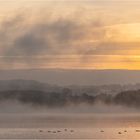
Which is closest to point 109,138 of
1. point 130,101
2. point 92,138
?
point 92,138

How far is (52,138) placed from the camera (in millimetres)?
84000

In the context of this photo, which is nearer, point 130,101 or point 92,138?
point 92,138

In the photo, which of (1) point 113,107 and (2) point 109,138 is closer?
(2) point 109,138

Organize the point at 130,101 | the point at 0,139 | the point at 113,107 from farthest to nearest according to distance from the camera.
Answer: the point at 113,107, the point at 130,101, the point at 0,139

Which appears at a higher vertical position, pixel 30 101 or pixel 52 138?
pixel 30 101

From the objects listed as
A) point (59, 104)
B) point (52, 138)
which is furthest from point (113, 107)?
point (52, 138)

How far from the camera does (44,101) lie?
529ft

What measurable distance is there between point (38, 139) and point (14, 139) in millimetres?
2659

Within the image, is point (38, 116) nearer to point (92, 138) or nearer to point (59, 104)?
point (59, 104)

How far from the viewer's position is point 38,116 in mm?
186500

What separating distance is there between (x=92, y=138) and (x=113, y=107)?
94.3 meters

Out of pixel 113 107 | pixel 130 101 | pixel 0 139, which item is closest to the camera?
pixel 0 139

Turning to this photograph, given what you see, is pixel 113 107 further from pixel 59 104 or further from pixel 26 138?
pixel 26 138

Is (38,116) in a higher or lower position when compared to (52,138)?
higher
